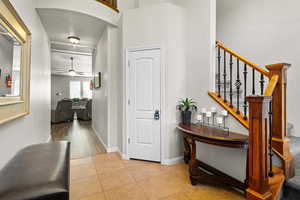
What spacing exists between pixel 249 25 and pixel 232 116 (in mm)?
2443

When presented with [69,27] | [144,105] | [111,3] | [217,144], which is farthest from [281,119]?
[69,27]

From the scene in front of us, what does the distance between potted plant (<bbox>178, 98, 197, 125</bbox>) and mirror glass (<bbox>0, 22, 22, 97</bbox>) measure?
7.77 ft

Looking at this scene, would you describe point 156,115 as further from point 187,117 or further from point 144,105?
point 187,117

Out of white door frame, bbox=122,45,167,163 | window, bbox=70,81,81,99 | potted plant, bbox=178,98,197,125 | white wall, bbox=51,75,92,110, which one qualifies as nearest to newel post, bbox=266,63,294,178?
potted plant, bbox=178,98,197,125

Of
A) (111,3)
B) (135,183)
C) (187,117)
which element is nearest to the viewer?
(135,183)

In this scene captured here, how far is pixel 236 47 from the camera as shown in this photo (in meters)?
3.50

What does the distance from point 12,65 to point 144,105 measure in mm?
1957

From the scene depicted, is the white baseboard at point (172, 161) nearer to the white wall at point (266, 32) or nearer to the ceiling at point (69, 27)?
the white wall at point (266, 32)

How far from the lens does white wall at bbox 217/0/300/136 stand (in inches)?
103

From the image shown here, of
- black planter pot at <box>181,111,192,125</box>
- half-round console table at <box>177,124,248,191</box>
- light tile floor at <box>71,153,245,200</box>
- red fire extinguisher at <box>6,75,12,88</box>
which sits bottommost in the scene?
light tile floor at <box>71,153,245,200</box>

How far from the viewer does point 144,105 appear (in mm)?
2900

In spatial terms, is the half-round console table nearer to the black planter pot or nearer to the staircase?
the staircase

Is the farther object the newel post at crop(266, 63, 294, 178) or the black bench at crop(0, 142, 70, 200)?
the newel post at crop(266, 63, 294, 178)

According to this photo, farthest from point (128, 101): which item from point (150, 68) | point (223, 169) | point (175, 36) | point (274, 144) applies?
point (274, 144)
